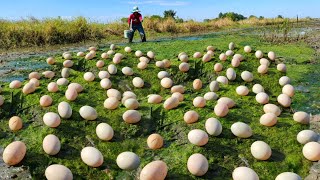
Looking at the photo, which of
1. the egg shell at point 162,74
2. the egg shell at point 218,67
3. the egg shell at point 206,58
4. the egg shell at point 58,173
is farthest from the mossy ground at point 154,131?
the egg shell at point 206,58

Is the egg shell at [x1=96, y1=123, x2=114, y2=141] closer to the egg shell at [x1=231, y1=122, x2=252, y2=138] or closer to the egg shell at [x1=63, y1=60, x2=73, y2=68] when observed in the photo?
the egg shell at [x1=231, y1=122, x2=252, y2=138]

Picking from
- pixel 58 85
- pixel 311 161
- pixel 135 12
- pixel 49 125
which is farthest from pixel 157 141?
pixel 135 12

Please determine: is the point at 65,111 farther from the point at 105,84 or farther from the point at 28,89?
the point at 105,84

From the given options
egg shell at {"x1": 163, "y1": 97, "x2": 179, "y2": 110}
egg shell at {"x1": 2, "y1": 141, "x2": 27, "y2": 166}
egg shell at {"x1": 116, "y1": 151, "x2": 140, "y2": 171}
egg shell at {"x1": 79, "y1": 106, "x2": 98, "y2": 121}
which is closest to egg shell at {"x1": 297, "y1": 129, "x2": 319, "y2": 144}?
egg shell at {"x1": 163, "y1": 97, "x2": 179, "y2": 110}

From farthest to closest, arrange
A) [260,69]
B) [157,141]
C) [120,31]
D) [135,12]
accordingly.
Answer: [120,31] → [135,12] → [260,69] → [157,141]

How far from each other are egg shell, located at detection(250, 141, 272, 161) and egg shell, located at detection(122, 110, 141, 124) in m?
1.68

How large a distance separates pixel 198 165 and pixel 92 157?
1.23 meters

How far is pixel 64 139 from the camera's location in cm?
489

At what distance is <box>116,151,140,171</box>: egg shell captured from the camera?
417cm

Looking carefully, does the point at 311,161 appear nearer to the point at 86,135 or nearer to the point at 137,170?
the point at 137,170

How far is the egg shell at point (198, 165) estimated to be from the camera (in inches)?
156

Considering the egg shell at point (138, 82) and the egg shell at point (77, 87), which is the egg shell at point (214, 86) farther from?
the egg shell at point (77, 87)

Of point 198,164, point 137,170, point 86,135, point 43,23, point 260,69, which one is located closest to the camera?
point 198,164

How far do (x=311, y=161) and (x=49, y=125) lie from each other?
3.39 meters
